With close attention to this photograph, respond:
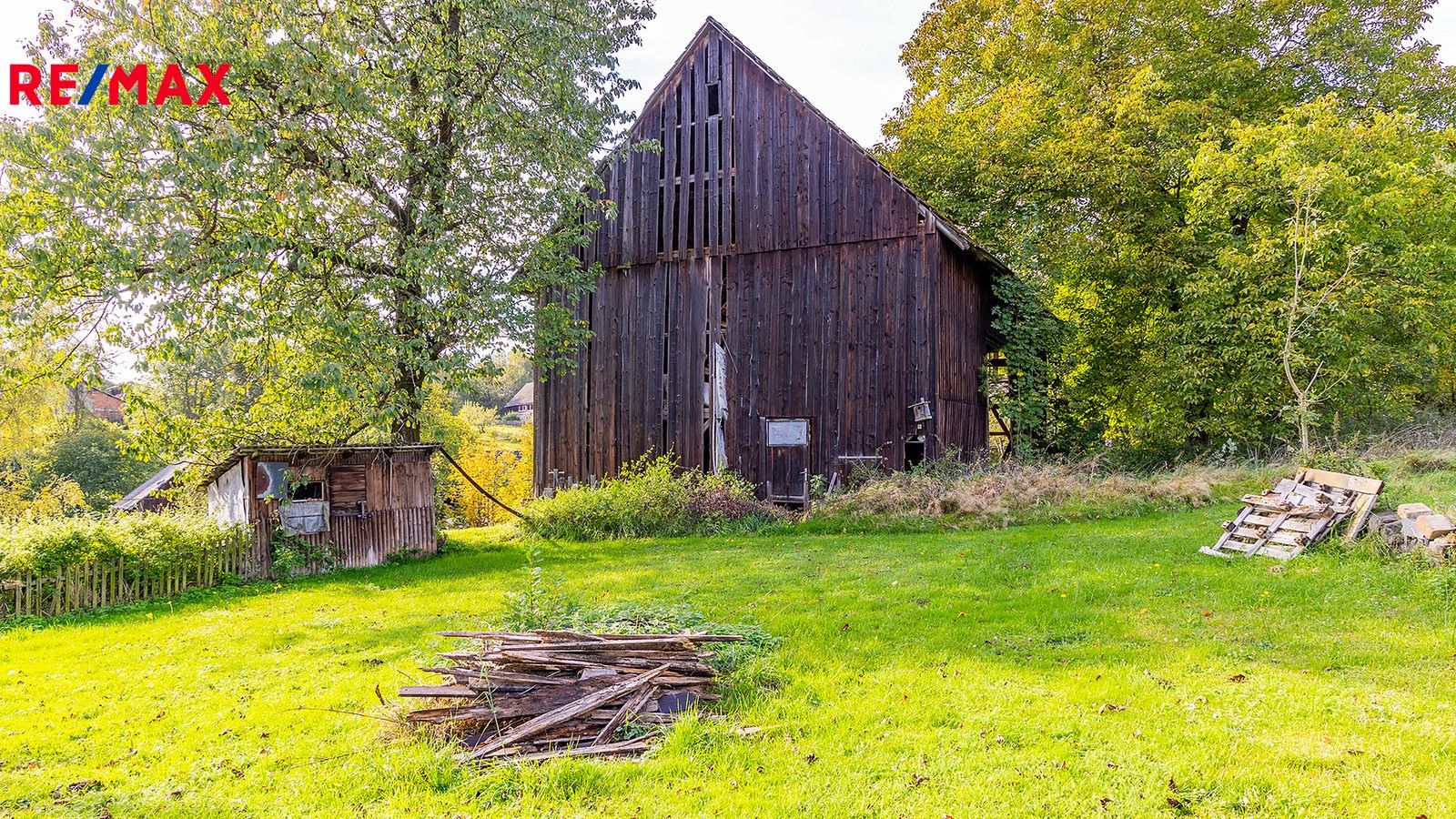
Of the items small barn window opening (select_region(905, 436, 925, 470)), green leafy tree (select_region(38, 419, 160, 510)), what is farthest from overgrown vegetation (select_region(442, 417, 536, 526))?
small barn window opening (select_region(905, 436, 925, 470))

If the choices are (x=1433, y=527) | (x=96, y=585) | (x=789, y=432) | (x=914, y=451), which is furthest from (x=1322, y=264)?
(x=96, y=585)

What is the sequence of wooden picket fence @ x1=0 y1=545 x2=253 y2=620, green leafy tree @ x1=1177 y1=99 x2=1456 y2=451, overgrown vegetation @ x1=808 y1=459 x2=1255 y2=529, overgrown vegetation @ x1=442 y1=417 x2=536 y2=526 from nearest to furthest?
wooden picket fence @ x1=0 y1=545 x2=253 y2=620
overgrown vegetation @ x1=808 y1=459 x2=1255 y2=529
green leafy tree @ x1=1177 y1=99 x2=1456 y2=451
overgrown vegetation @ x1=442 y1=417 x2=536 y2=526

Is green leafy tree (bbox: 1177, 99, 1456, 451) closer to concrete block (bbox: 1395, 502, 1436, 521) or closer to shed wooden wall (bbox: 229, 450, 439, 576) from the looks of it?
concrete block (bbox: 1395, 502, 1436, 521)

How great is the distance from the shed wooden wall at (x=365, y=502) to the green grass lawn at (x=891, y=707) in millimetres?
2803

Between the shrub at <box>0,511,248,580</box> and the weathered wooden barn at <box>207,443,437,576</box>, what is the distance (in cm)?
58

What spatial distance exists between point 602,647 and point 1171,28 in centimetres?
2202

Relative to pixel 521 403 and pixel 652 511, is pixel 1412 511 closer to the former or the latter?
pixel 652 511

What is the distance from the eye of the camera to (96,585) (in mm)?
9109

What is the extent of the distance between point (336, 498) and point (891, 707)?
10.4 metres

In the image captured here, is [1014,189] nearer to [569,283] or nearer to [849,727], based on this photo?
[569,283]

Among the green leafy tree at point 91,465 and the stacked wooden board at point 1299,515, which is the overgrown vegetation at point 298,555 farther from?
the green leafy tree at point 91,465

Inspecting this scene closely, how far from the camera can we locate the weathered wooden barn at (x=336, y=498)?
11.2 m

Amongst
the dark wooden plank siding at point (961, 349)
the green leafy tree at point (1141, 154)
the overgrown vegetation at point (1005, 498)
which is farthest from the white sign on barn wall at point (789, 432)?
the green leafy tree at point (1141, 154)

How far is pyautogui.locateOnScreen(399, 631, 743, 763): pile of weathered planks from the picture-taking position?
4359 millimetres
